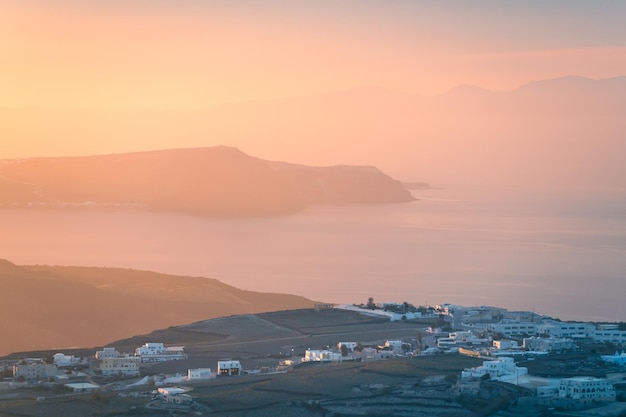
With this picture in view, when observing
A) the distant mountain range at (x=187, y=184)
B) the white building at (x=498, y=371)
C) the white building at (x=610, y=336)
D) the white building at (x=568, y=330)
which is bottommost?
the white building at (x=498, y=371)

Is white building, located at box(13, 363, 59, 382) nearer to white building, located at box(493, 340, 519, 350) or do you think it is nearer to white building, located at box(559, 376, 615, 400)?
white building, located at box(493, 340, 519, 350)

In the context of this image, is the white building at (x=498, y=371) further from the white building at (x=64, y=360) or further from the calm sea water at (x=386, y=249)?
the calm sea water at (x=386, y=249)

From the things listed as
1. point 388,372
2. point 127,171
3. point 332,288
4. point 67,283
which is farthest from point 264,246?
point 388,372

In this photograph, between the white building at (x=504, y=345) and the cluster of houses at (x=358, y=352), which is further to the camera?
the white building at (x=504, y=345)

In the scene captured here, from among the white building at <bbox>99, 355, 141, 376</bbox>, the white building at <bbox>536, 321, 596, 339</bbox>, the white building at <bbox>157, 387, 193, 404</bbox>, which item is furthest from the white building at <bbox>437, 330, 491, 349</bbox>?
the white building at <bbox>157, 387, 193, 404</bbox>

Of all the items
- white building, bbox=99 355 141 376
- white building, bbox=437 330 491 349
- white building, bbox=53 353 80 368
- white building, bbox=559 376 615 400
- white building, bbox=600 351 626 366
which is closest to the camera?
white building, bbox=559 376 615 400

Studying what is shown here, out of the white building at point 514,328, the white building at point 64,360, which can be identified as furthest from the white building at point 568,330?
the white building at point 64,360

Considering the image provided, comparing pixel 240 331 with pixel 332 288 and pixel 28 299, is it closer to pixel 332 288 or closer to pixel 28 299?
pixel 28 299
